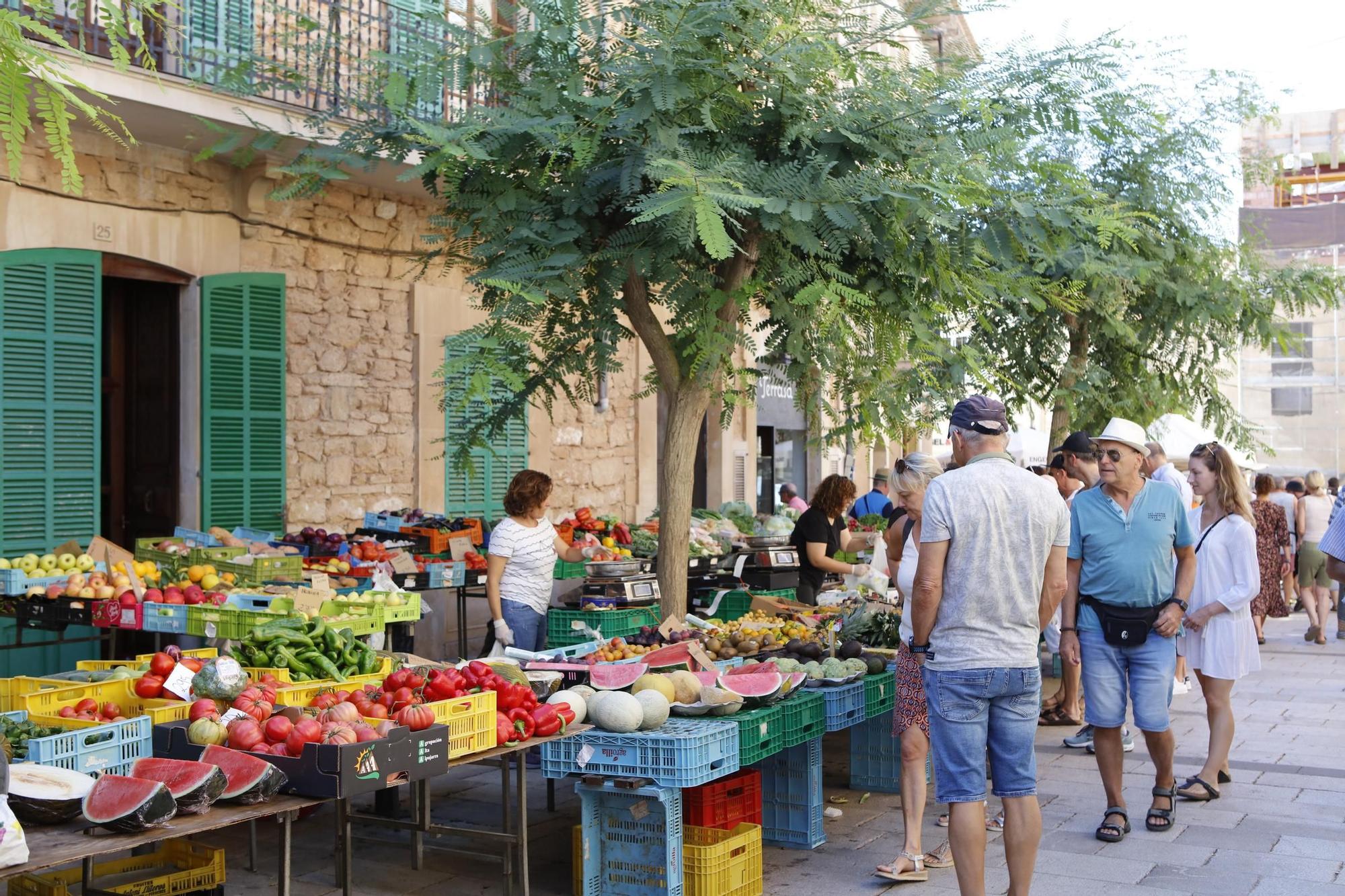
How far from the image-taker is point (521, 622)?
26.3 feet

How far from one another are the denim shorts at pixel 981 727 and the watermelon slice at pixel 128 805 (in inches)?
107

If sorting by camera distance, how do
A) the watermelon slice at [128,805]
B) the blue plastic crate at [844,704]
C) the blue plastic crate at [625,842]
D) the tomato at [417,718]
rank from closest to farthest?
the watermelon slice at [128,805] < the tomato at [417,718] < the blue plastic crate at [625,842] < the blue plastic crate at [844,704]

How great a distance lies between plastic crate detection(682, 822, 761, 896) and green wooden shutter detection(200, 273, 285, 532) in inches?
251

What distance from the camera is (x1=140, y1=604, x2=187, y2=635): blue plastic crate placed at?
7344 mm

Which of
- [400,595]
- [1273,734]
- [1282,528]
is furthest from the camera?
[1282,528]

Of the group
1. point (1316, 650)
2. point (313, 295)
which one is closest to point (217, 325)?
point (313, 295)

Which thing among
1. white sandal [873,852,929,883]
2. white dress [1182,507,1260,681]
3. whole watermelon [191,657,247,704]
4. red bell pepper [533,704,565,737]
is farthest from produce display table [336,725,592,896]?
white dress [1182,507,1260,681]

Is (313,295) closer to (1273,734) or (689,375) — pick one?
(689,375)

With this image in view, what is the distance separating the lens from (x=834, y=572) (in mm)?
10203

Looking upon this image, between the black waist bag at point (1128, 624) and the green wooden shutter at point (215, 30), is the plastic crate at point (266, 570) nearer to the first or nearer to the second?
the green wooden shutter at point (215, 30)

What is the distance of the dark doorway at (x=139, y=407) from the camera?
35.2 feet

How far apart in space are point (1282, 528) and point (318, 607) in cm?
1075

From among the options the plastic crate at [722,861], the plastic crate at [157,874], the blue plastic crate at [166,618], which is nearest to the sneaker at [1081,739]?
the plastic crate at [722,861]

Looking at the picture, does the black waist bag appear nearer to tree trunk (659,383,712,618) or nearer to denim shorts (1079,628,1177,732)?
denim shorts (1079,628,1177,732)
